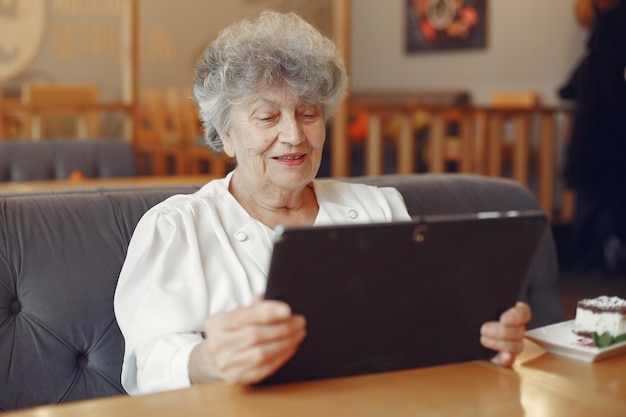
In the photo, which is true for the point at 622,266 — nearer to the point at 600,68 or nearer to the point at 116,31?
the point at 600,68

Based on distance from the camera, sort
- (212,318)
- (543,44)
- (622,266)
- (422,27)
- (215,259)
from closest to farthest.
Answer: (212,318) < (215,259) < (622,266) < (543,44) < (422,27)

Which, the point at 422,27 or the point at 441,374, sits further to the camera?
the point at 422,27

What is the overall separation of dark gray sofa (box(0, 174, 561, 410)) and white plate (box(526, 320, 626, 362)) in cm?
87

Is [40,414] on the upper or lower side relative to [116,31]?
lower

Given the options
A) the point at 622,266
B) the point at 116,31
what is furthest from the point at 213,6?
the point at 622,266

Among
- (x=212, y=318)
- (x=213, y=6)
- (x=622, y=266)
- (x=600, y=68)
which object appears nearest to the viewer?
(x=212, y=318)

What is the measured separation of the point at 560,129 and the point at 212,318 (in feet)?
20.4

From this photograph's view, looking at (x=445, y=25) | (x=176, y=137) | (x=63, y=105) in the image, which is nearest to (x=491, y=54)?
(x=445, y=25)

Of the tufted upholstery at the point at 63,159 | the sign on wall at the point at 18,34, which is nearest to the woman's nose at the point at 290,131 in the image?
the tufted upholstery at the point at 63,159

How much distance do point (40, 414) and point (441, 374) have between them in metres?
0.57

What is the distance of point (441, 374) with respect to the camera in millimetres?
1287

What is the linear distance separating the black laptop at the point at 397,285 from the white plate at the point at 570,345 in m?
0.16

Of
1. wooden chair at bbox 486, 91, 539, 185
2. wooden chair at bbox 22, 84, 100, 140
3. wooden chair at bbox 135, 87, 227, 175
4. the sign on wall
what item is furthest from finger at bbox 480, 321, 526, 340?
the sign on wall

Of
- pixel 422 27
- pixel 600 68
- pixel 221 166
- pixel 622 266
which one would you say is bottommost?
pixel 622 266
